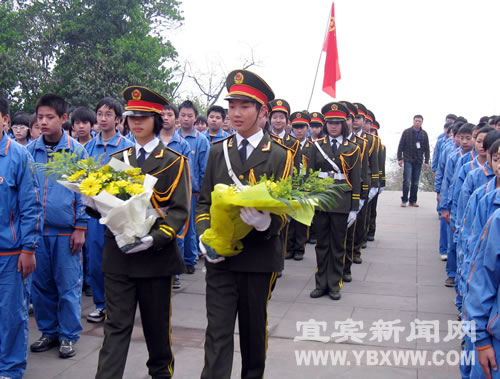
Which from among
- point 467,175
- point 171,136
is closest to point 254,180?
point 467,175

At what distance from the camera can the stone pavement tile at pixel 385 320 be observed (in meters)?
5.25

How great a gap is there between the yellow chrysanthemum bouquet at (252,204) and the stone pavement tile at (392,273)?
4.57 meters

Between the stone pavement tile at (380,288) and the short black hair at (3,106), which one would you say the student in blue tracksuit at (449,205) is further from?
the short black hair at (3,106)

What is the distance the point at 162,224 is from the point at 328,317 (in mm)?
2884

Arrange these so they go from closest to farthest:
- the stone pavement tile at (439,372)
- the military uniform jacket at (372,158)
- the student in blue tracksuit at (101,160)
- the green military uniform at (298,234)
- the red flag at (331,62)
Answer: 1. the stone pavement tile at (439,372)
2. the student in blue tracksuit at (101,160)
3. the green military uniform at (298,234)
4. the military uniform jacket at (372,158)
5. the red flag at (331,62)

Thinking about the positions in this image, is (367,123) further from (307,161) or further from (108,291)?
(108,291)

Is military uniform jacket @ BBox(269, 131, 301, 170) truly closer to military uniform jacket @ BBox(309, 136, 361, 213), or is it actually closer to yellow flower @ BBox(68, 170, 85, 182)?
military uniform jacket @ BBox(309, 136, 361, 213)

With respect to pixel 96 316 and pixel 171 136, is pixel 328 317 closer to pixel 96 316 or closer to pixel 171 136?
pixel 96 316

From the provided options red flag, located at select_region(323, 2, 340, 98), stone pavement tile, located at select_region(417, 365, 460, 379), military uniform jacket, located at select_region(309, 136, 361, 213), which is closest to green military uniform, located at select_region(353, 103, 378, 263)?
military uniform jacket, located at select_region(309, 136, 361, 213)

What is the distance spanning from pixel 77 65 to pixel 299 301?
1911cm

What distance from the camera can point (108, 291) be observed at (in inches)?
150

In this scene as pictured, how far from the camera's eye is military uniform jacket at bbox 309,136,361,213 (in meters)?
6.77

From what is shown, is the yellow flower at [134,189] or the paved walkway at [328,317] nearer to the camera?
the yellow flower at [134,189]

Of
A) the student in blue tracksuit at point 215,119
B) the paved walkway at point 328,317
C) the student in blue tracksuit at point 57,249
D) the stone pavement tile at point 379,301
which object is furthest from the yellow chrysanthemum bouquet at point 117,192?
the student in blue tracksuit at point 215,119
